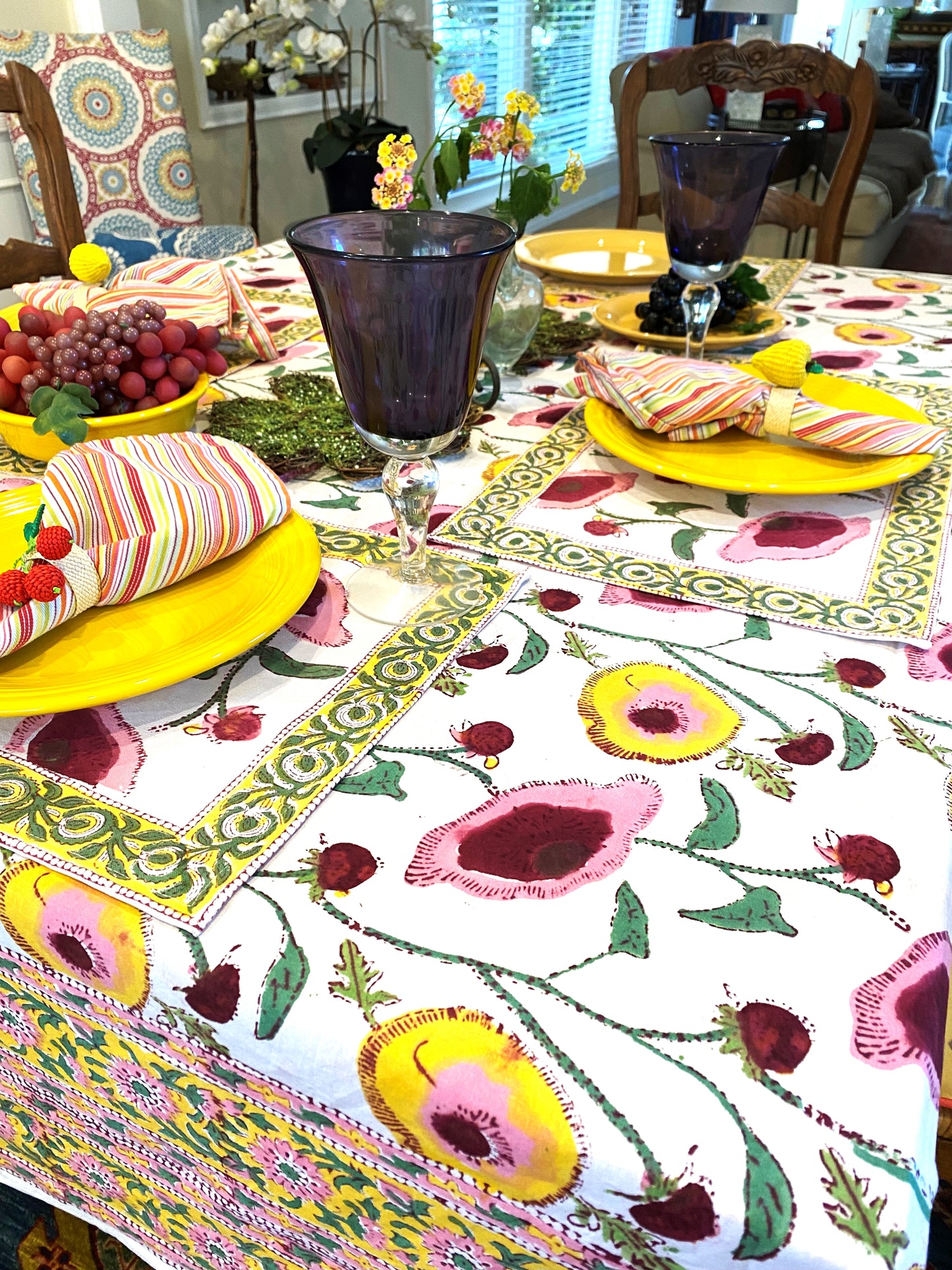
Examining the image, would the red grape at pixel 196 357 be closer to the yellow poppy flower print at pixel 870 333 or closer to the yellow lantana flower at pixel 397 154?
the yellow lantana flower at pixel 397 154

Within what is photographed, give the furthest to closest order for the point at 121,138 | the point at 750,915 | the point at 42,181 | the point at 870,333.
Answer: the point at 121,138
the point at 42,181
the point at 870,333
the point at 750,915

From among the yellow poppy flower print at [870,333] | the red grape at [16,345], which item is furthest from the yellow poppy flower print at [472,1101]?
the yellow poppy flower print at [870,333]

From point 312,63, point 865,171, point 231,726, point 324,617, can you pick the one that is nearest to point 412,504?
point 324,617

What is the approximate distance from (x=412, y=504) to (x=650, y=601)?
7.2 inches

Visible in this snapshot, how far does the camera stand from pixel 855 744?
1.80 feet

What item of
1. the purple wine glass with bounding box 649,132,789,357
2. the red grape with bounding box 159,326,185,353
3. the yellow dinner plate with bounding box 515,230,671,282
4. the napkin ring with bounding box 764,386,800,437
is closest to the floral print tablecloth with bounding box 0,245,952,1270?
the napkin ring with bounding box 764,386,800,437

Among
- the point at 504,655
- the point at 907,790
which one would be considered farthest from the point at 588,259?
the point at 907,790

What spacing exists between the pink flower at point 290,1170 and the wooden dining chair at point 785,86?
5.00 feet

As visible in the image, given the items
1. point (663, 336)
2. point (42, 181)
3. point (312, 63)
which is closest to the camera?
point (663, 336)

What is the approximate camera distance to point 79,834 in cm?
49

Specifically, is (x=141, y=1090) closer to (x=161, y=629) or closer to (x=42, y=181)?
(x=161, y=629)

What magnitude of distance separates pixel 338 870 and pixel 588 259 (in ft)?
4.03

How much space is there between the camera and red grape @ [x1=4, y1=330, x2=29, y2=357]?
83 centimetres

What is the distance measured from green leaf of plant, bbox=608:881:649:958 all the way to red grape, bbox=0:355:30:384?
0.68 m
